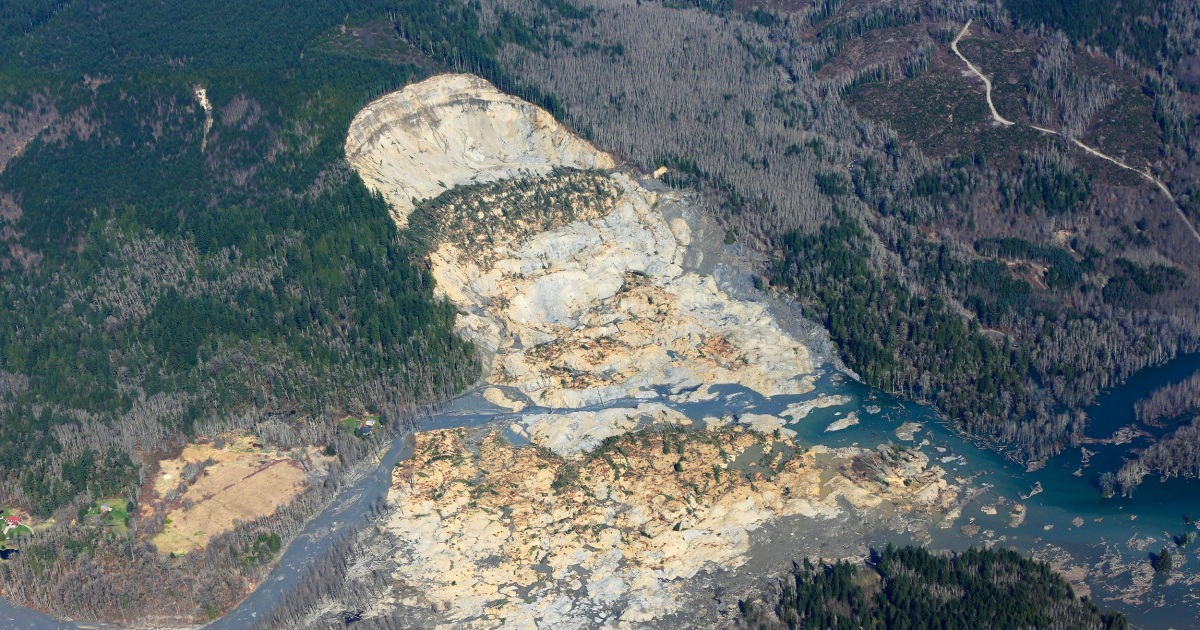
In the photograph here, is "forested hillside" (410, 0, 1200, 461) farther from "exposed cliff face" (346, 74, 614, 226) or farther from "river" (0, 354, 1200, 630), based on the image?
"exposed cliff face" (346, 74, 614, 226)

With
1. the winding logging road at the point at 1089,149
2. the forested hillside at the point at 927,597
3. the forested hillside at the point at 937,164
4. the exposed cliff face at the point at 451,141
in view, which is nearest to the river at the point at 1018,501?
the forested hillside at the point at 937,164

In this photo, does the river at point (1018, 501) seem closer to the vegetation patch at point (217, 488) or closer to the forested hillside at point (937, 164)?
the forested hillside at point (937, 164)

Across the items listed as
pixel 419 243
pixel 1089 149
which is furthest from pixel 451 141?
pixel 1089 149

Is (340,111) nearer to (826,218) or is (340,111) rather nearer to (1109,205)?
(826,218)

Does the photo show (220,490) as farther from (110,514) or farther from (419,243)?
(419,243)

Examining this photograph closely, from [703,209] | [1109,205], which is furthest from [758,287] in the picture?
[1109,205]

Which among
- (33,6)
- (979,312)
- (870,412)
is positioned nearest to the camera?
(870,412)

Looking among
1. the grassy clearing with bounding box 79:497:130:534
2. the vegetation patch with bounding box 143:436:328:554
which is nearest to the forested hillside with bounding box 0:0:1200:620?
the grassy clearing with bounding box 79:497:130:534
